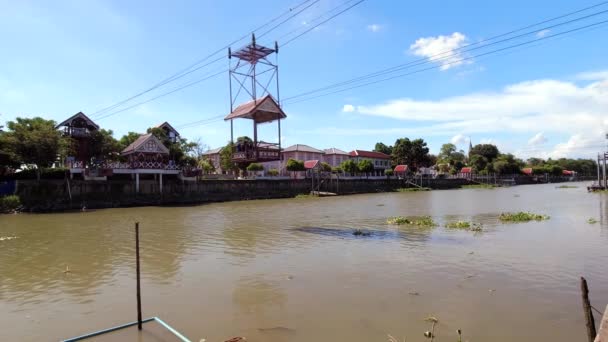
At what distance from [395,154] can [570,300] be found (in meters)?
76.0

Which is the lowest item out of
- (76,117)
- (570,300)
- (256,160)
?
(570,300)

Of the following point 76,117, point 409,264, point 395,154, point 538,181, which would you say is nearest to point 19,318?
point 409,264

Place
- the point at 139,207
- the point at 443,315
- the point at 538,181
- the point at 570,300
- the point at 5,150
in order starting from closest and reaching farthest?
the point at 443,315 < the point at 570,300 < the point at 5,150 < the point at 139,207 < the point at 538,181

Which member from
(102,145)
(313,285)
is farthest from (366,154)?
(313,285)

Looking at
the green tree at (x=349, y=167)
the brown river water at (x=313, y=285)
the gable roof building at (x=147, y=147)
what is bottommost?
the brown river water at (x=313, y=285)

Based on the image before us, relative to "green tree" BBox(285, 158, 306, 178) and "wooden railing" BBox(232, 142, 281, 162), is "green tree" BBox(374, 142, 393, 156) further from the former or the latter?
"wooden railing" BBox(232, 142, 281, 162)

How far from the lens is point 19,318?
7391mm

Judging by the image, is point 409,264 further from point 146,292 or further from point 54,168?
point 54,168

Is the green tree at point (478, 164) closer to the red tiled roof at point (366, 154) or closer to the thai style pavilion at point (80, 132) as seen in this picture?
the red tiled roof at point (366, 154)

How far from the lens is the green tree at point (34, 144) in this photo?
30.6 meters

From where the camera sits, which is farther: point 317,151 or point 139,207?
point 317,151

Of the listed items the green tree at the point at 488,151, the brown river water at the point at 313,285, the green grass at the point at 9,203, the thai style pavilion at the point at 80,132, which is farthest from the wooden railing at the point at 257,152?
the green tree at the point at 488,151

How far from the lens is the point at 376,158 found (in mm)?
83125

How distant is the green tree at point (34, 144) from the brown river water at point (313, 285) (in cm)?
1764
